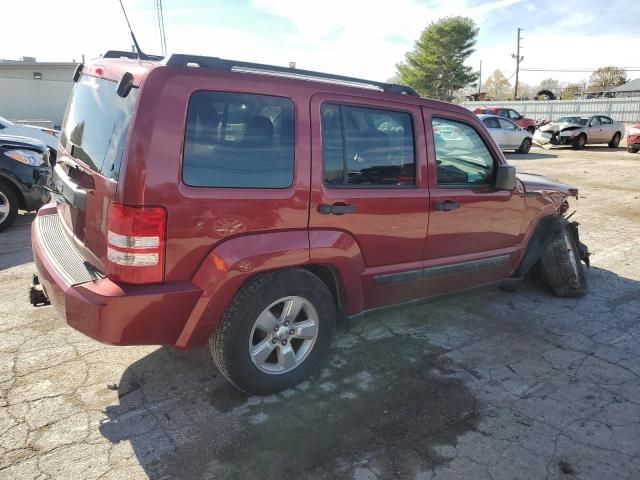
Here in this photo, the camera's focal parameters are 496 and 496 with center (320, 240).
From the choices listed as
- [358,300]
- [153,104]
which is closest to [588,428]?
[358,300]

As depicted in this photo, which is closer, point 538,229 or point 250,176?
point 250,176

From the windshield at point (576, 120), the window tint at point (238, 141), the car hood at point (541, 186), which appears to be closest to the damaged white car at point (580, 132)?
the windshield at point (576, 120)

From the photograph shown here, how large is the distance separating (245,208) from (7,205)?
5.41 meters

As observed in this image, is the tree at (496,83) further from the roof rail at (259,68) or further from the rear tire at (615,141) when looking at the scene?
the roof rail at (259,68)

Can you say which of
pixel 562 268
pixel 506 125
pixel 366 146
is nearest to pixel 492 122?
pixel 506 125

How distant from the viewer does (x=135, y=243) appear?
8.04 ft

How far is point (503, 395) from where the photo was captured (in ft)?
10.4

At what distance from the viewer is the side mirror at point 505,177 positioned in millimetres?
3912

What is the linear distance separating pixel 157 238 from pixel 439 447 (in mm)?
1833

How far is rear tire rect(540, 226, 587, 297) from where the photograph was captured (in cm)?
480

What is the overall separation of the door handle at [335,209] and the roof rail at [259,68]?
807 mm

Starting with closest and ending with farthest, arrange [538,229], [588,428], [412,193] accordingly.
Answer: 1. [588,428]
2. [412,193]
3. [538,229]

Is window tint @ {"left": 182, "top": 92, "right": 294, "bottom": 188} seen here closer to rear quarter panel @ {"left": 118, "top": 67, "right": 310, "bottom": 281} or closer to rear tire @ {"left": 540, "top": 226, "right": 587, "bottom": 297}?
rear quarter panel @ {"left": 118, "top": 67, "right": 310, "bottom": 281}

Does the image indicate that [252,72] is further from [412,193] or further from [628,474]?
[628,474]
